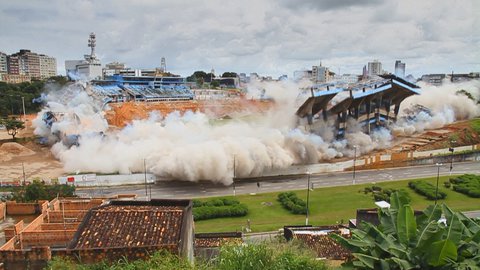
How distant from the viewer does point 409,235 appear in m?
7.56

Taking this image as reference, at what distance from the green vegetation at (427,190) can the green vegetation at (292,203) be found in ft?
38.7

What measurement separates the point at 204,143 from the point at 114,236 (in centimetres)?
3157

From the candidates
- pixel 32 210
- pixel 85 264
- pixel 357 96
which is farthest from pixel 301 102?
pixel 85 264

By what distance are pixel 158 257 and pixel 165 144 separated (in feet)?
122

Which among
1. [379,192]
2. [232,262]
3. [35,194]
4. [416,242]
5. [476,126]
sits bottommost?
[379,192]

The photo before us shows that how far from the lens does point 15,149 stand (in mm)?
56031

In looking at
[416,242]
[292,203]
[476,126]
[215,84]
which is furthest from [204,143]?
[215,84]

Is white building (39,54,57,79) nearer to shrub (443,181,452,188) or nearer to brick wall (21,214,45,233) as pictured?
shrub (443,181,452,188)

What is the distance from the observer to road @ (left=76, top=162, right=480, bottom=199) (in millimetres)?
37188

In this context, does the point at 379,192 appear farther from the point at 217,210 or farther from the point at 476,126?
the point at 476,126

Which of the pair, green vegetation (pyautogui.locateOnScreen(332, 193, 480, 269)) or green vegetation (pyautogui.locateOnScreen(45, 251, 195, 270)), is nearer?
green vegetation (pyautogui.locateOnScreen(332, 193, 480, 269))

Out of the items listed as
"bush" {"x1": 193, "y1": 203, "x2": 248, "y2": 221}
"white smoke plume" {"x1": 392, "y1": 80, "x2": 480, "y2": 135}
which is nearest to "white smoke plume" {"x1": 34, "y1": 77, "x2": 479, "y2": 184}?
"white smoke plume" {"x1": 392, "y1": 80, "x2": 480, "y2": 135}

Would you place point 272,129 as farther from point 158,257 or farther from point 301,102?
point 158,257

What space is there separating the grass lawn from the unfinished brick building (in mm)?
14132
